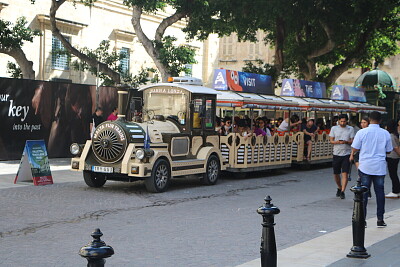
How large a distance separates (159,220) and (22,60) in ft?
55.2

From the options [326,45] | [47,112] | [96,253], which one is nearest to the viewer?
[96,253]

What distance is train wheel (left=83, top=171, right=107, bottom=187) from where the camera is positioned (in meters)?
15.0

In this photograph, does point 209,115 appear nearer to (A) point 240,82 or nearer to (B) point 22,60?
(A) point 240,82

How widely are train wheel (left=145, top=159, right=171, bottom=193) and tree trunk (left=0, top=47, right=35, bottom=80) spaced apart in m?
12.7

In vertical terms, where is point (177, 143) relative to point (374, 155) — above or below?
below

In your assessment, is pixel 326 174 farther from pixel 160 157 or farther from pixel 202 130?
pixel 160 157

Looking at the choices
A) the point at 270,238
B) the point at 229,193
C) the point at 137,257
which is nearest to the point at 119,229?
the point at 137,257

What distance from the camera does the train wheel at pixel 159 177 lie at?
14281 millimetres

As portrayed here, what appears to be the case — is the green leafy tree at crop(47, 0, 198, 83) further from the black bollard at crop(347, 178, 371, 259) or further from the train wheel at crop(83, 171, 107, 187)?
the black bollard at crop(347, 178, 371, 259)

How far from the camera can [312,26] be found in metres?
34.1

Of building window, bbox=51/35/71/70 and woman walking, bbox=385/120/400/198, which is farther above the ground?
building window, bbox=51/35/71/70

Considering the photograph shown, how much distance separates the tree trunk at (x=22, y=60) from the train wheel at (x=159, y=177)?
41.7ft

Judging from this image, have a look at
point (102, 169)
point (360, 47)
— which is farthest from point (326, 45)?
point (102, 169)

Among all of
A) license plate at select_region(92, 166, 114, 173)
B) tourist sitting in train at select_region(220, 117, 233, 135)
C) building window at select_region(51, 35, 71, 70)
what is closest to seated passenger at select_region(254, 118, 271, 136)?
tourist sitting in train at select_region(220, 117, 233, 135)
